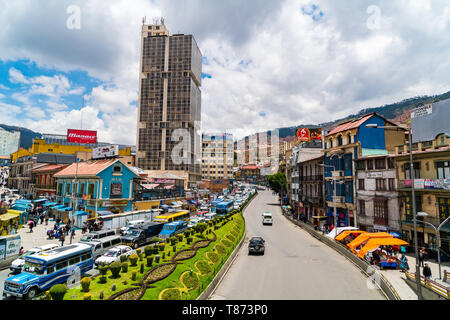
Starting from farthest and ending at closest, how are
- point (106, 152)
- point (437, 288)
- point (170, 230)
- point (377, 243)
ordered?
point (106, 152) < point (170, 230) < point (377, 243) < point (437, 288)

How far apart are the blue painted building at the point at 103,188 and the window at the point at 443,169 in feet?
152

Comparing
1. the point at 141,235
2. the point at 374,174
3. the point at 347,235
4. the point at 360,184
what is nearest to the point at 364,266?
the point at 347,235

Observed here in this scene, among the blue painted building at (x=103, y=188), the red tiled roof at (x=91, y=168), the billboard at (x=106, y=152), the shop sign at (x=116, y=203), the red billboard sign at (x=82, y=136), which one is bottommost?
the shop sign at (x=116, y=203)

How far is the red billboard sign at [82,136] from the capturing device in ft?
276

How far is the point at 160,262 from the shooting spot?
21141 millimetres

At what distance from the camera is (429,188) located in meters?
28.0

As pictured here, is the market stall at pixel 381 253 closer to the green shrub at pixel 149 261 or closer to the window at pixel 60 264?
the green shrub at pixel 149 261

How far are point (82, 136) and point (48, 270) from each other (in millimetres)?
77141

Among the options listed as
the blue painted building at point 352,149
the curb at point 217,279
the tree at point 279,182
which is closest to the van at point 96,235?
the curb at point 217,279

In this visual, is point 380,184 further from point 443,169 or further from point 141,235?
point 141,235
